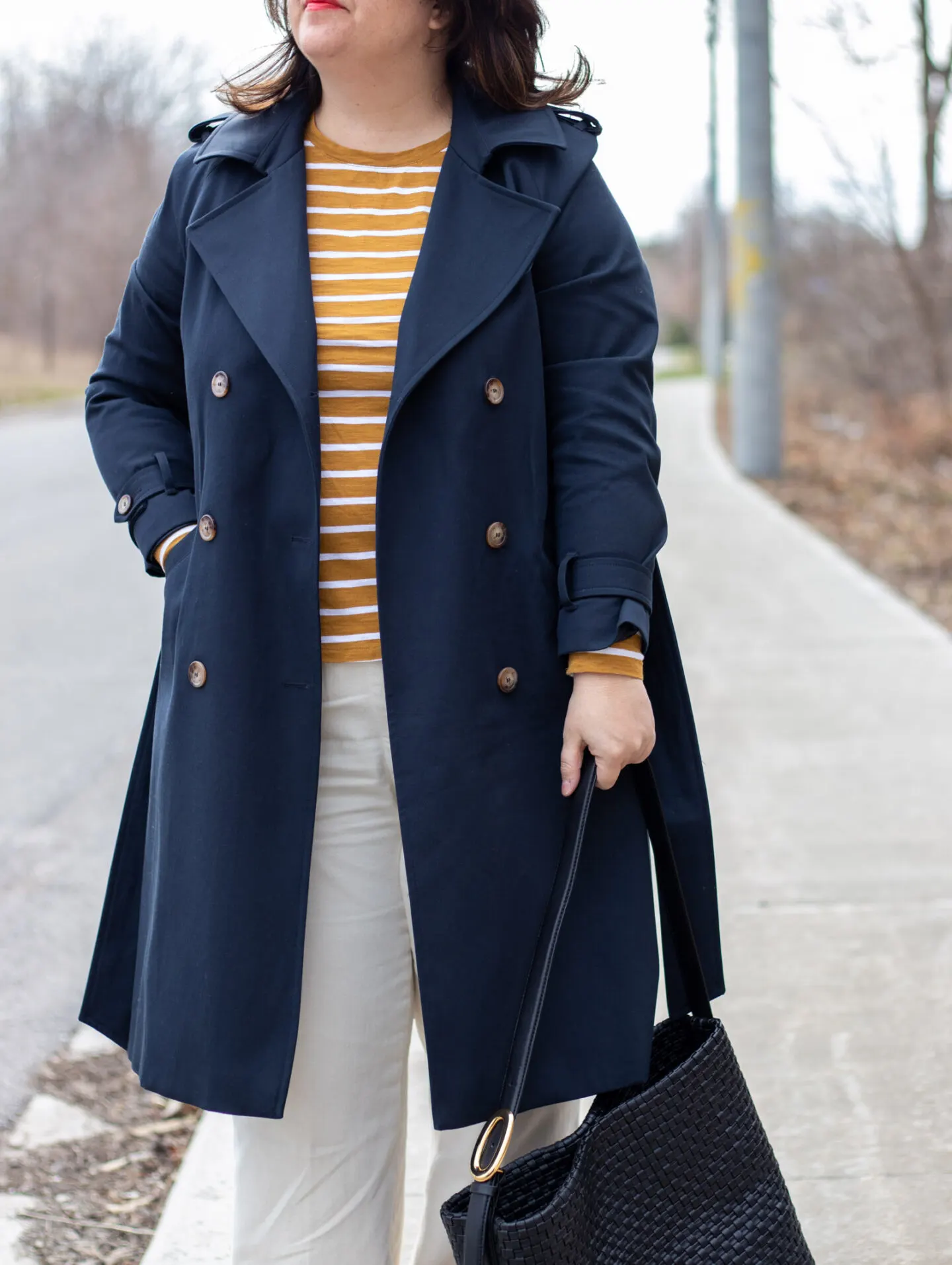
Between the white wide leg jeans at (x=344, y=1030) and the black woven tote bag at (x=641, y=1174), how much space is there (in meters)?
0.20

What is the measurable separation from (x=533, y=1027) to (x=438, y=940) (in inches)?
6.3

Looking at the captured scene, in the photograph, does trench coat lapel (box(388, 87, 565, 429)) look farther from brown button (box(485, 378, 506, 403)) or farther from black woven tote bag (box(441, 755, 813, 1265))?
black woven tote bag (box(441, 755, 813, 1265))

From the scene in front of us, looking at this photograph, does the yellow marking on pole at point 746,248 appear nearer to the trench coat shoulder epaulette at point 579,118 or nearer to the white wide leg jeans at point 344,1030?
the trench coat shoulder epaulette at point 579,118

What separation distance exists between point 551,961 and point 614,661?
351mm

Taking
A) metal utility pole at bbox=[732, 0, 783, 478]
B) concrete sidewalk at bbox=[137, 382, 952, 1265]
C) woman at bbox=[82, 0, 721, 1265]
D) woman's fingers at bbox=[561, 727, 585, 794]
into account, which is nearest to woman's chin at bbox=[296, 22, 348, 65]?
woman at bbox=[82, 0, 721, 1265]

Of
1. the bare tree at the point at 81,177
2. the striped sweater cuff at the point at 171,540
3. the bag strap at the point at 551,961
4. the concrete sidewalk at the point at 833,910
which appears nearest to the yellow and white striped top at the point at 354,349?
the striped sweater cuff at the point at 171,540

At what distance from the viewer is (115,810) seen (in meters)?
5.14

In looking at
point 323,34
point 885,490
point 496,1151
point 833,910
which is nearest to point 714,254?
point 885,490

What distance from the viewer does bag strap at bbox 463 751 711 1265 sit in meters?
1.63

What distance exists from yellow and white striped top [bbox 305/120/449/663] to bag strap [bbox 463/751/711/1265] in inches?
12.6

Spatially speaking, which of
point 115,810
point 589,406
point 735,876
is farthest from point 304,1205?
point 115,810

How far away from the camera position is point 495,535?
1811mm

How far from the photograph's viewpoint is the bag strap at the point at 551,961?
1632 millimetres

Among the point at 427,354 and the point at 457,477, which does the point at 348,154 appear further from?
the point at 457,477
